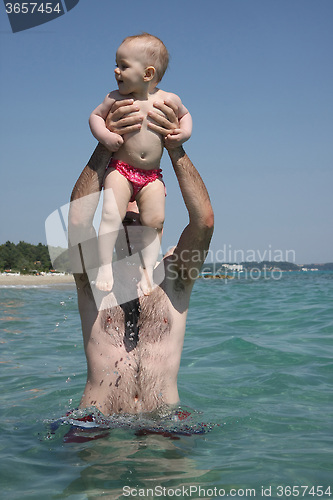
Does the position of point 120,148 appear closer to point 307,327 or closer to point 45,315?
point 307,327

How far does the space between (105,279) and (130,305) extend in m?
0.27

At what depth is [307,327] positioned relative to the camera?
340 inches

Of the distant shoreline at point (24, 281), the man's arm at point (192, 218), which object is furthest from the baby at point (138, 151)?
the distant shoreline at point (24, 281)

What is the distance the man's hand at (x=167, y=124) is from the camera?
305 cm

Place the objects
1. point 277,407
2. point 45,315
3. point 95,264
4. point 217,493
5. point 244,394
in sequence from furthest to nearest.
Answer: point 45,315 → point 244,394 → point 277,407 → point 95,264 → point 217,493

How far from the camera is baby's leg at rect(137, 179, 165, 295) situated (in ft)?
10.3

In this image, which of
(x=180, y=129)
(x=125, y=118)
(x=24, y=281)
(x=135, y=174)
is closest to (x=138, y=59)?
(x=125, y=118)

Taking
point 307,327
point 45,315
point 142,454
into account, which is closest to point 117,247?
point 142,454

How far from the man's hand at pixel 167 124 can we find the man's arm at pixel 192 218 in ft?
0.23

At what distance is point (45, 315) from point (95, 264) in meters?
9.03

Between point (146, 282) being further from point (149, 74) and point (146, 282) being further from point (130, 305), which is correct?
point (149, 74)

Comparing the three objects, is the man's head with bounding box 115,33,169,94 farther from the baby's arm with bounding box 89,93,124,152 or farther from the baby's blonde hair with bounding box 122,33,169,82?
the baby's arm with bounding box 89,93,124,152

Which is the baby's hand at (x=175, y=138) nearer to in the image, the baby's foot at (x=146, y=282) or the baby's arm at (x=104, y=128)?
the baby's arm at (x=104, y=128)

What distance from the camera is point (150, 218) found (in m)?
3.16
